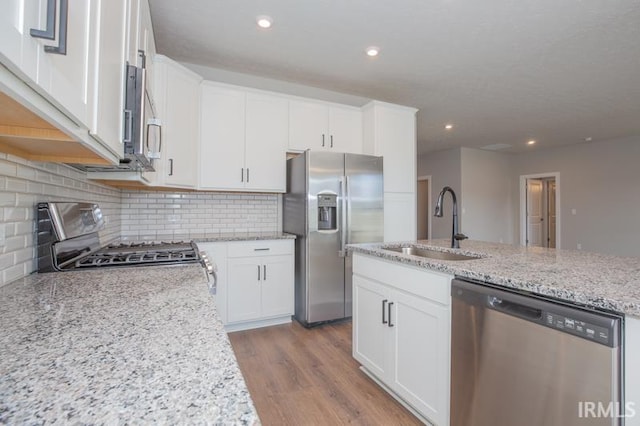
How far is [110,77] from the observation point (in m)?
0.87

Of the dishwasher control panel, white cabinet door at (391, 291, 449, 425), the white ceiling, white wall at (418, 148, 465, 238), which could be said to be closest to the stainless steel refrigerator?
the white ceiling

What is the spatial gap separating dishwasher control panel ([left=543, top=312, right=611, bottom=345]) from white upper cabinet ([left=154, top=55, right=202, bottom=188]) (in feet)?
8.25

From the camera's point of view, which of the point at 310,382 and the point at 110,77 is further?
the point at 310,382

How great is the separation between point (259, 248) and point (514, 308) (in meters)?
2.27

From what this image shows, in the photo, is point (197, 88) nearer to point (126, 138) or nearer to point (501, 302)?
point (126, 138)

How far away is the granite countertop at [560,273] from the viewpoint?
37.9 inches

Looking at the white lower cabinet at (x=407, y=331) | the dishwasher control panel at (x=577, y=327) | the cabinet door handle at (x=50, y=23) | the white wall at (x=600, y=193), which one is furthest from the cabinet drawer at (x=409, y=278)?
the white wall at (x=600, y=193)

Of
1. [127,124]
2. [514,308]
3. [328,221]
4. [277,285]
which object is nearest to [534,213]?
[328,221]

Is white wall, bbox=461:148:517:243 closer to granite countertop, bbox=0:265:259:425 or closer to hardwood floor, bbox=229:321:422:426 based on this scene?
hardwood floor, bbox=229:321:422:426

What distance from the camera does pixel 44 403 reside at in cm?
43

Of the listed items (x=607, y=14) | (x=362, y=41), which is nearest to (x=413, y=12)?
(x=362, y=41)

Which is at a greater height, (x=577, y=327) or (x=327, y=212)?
(x=327, y=212)

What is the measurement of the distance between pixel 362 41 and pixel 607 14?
1704 millimetres

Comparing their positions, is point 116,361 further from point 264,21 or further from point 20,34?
point 264,21
